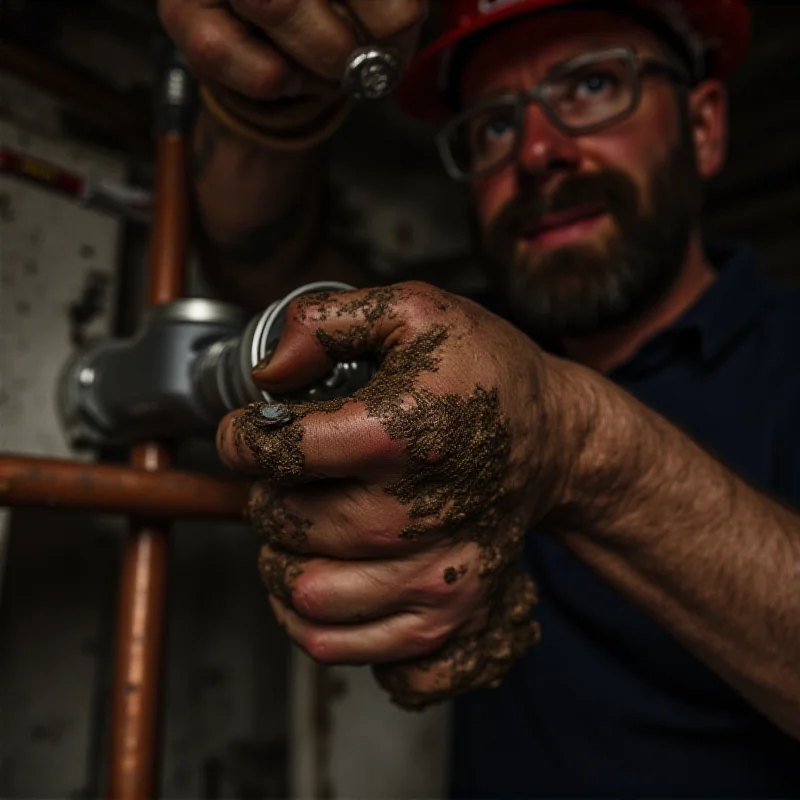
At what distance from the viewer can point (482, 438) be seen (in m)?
0.40

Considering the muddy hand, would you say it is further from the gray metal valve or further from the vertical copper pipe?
the vertical copper pipe

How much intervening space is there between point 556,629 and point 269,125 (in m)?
0.79

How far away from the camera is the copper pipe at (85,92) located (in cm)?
89

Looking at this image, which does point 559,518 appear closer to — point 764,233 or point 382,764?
point 382,764

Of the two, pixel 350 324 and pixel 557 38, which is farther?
pixel 557 38

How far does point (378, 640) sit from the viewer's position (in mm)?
461

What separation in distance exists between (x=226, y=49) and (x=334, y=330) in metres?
0.35

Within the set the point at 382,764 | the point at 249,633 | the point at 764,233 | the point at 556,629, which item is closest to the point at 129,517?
the point at 556,629

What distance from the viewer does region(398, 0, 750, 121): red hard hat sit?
1021mm

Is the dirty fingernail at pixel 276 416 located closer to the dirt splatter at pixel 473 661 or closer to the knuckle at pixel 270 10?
the dirt splatter at pixel 473 661

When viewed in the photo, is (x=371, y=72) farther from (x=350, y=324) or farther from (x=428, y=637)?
(x=428, y=637)

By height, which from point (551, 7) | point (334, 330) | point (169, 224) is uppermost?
point (551, 7)

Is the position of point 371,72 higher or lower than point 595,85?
lower

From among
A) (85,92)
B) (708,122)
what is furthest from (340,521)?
(708,122)
